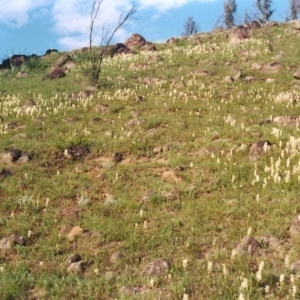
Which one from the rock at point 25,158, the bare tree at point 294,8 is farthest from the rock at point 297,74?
the bare tree at point 294,8

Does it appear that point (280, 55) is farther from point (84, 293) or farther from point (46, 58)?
point (84, 293)

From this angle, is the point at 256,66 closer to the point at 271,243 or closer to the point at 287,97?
the point at 287,97

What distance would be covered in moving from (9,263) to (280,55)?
20.0m

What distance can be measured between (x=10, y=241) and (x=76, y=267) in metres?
1.83

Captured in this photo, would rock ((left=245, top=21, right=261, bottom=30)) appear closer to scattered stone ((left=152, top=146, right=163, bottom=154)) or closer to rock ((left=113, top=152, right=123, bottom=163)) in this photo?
scattered stone ((left=152, top=146, right=163, bottom=154))

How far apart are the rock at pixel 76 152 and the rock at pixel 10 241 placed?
4.29m

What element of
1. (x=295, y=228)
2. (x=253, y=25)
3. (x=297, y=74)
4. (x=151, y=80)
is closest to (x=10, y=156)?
(x=295, y=228)

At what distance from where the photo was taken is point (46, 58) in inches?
1384

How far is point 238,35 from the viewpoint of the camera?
3375cm

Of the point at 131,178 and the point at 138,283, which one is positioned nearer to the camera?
the point at 138,283

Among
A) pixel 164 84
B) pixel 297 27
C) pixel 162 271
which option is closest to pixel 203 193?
pixel 162 271

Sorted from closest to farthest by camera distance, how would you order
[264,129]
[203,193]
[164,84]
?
1. [203,193]
2. [264,129]
3. [164,84]

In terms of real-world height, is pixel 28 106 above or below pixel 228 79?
below

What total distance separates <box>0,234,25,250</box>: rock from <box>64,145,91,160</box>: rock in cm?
429
